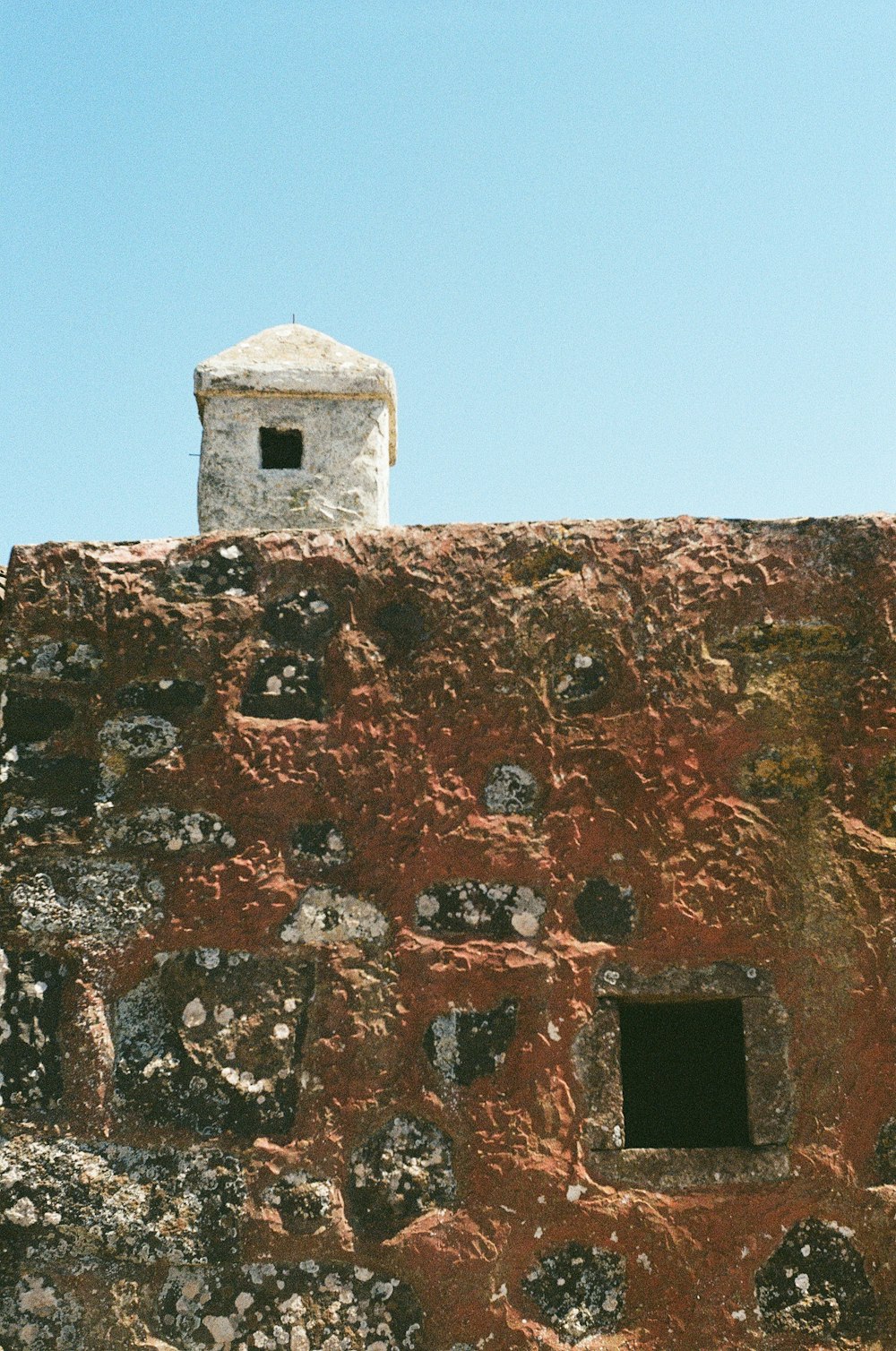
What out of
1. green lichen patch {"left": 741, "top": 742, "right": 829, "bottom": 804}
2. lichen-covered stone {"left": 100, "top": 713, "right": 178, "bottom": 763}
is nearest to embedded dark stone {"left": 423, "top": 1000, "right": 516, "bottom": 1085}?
green lichen patch {"left": 741, "top": 742, "right": 829, "bottom": 804}

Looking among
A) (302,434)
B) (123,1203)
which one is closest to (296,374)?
(302,434)

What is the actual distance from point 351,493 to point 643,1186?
36.5ft

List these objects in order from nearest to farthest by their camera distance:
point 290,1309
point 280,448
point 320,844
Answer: point 290,1309 → point 320,844 → point 280,448

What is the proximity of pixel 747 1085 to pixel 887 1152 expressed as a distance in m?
0.28

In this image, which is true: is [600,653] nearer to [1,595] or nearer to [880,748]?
[880,748]

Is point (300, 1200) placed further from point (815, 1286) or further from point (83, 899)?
point (815, 1286)

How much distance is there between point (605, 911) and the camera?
8.17ft

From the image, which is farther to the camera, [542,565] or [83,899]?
[542,565]

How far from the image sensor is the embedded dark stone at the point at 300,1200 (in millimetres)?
2369

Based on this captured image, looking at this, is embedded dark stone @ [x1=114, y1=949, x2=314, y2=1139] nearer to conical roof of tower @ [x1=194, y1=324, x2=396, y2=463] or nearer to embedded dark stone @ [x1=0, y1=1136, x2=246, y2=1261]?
embedded dark stone @ [x1=0, y1=1136, x2=246, y2=1261]

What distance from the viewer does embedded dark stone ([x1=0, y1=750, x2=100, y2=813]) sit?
8.50 feet

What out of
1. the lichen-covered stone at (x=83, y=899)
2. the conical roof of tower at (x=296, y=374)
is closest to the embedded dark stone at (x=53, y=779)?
the lichen-covered stone at (x=83, y=899)

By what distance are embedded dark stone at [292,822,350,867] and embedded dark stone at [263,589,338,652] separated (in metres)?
0.38

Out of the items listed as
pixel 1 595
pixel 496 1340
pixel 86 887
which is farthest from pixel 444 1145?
pixel 1 595
